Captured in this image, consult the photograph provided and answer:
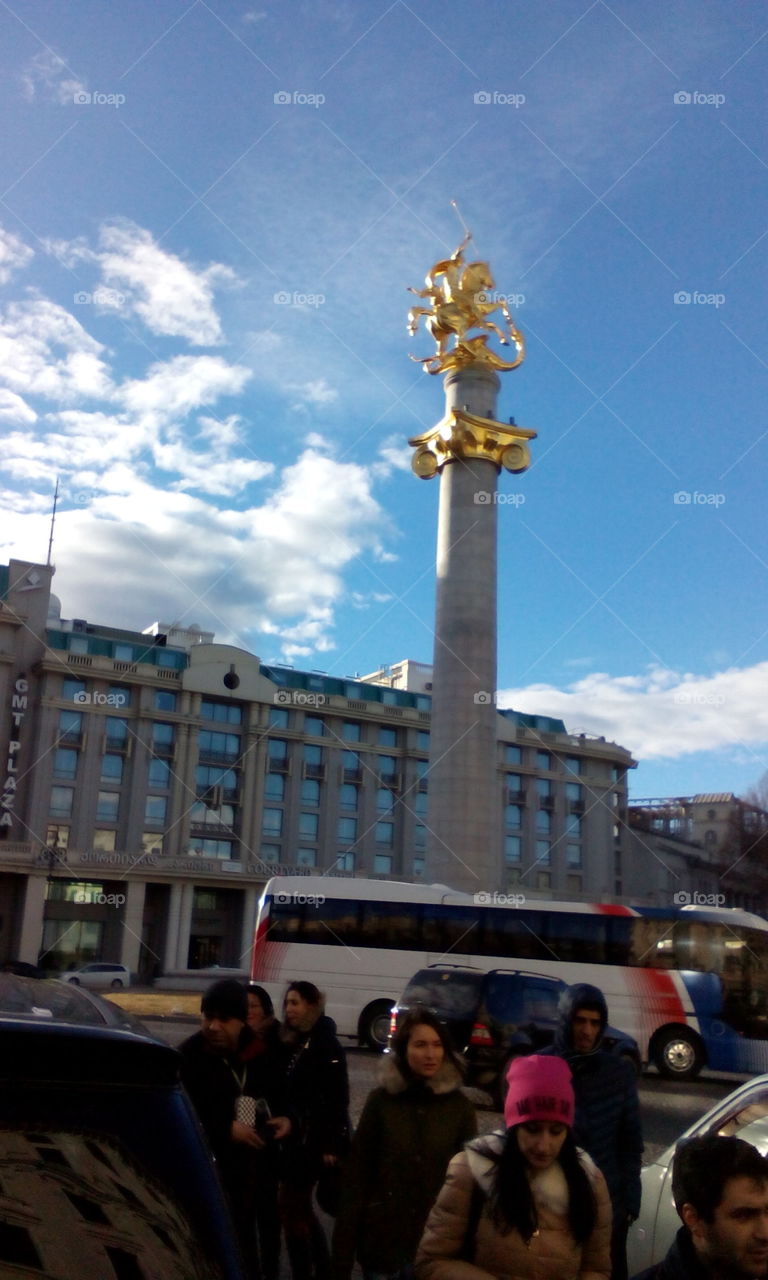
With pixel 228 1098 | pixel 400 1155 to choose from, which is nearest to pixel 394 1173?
pixel 400 1155

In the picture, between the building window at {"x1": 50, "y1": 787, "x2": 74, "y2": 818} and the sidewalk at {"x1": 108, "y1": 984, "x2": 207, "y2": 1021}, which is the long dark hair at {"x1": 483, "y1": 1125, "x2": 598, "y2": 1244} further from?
the building window at {"x1": 50, "y1": 787, "x2": 74, "y2": 818}

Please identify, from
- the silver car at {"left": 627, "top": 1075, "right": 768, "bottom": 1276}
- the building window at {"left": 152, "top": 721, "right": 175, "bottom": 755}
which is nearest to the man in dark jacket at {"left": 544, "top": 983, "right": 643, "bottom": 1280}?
the silver car at {"left": 627, "top": 1075, "right": 768, "bottom": 1276}

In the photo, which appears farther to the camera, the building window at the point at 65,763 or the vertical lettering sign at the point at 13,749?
the building window at the point at 65,763

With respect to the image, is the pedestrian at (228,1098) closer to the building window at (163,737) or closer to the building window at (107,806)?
the building window at (107,806)

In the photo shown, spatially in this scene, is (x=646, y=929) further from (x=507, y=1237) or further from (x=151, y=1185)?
(x=151, y=1185)

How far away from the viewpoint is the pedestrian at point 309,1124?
221 inches

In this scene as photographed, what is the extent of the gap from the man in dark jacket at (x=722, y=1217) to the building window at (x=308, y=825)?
187ft

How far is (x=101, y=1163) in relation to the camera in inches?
85.4

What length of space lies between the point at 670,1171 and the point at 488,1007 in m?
10.9

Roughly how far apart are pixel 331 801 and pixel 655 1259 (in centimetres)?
5532

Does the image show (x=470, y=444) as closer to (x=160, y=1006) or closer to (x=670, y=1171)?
(x=160, y=1006)

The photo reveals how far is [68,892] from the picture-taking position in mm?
50969

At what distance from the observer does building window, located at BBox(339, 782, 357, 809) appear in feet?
199

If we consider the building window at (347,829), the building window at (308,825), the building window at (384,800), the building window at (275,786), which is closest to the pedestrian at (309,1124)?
the building window at (275,786)
